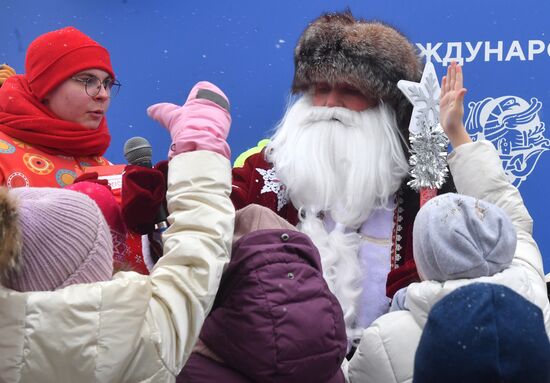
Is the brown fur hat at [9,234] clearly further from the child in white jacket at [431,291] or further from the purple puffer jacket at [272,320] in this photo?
the child in white jacket at [431,291]

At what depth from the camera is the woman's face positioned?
2379mm

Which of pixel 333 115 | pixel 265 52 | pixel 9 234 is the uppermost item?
pixel 265 52

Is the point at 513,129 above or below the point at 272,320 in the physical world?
above

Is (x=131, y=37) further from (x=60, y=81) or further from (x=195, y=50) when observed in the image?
(x=60, y=81)

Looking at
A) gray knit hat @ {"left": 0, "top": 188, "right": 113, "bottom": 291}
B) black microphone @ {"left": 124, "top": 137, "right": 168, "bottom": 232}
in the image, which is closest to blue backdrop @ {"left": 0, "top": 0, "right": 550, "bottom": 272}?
black microphone @ {"left": 124, "top": 137, "right": 168, "bottom": 232}

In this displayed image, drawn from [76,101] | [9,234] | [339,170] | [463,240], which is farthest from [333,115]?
[9,234]

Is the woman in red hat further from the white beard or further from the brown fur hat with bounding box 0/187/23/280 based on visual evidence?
the brown fur hat with bounding box 0/187/23/280

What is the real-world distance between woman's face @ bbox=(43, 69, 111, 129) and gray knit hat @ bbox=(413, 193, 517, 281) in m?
1.31

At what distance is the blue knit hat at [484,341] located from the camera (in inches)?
38.0

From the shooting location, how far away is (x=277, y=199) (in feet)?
7.77

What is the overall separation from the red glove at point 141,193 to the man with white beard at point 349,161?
0.72m

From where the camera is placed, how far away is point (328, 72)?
2367mm

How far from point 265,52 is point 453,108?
131 centimetres

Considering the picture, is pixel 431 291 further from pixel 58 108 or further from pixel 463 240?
pixel 58 108
